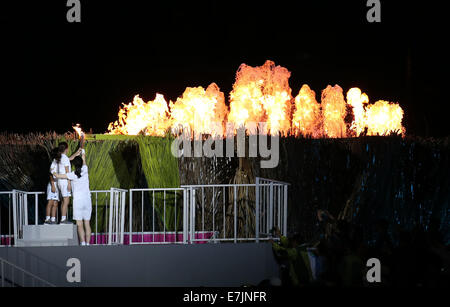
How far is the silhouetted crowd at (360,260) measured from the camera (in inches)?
449

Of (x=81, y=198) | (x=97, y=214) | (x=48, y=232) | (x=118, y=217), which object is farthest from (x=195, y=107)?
(x=48, y=232)

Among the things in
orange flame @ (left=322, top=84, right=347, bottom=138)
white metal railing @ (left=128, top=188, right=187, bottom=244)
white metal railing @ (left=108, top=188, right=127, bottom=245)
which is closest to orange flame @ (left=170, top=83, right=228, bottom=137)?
orange flame @ (left=322, top=84, right=347, bottom=138)

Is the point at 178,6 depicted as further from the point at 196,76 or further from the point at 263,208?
the point at 263,208

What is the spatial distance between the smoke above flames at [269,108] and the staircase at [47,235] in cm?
1010

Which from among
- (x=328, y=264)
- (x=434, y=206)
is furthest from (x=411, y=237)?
(x=434, y=206)

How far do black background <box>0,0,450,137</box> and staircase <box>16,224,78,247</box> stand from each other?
12.5 m

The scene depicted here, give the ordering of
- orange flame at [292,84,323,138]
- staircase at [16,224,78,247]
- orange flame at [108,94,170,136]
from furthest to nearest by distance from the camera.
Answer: orange flame at [292,84,323,138] < orange flame at [108,94,170,136] < staircase at [16,224,78,247]

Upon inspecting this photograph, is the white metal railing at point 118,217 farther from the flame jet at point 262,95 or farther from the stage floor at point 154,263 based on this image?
the flame jet at point 262,95

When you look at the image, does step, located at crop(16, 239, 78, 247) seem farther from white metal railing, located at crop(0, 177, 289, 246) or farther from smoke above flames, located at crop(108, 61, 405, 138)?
smoke above flames, located at crop(108, 61, 405, 138)

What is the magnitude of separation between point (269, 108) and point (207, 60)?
3579 mm

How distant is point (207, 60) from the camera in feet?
93.1

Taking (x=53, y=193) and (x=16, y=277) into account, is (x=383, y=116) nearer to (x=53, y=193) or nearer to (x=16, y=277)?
(x=53, y=193)

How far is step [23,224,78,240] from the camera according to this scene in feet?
45.9

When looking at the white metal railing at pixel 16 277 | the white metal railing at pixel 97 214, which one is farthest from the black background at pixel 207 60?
the white metal railing at pixel 16 277
